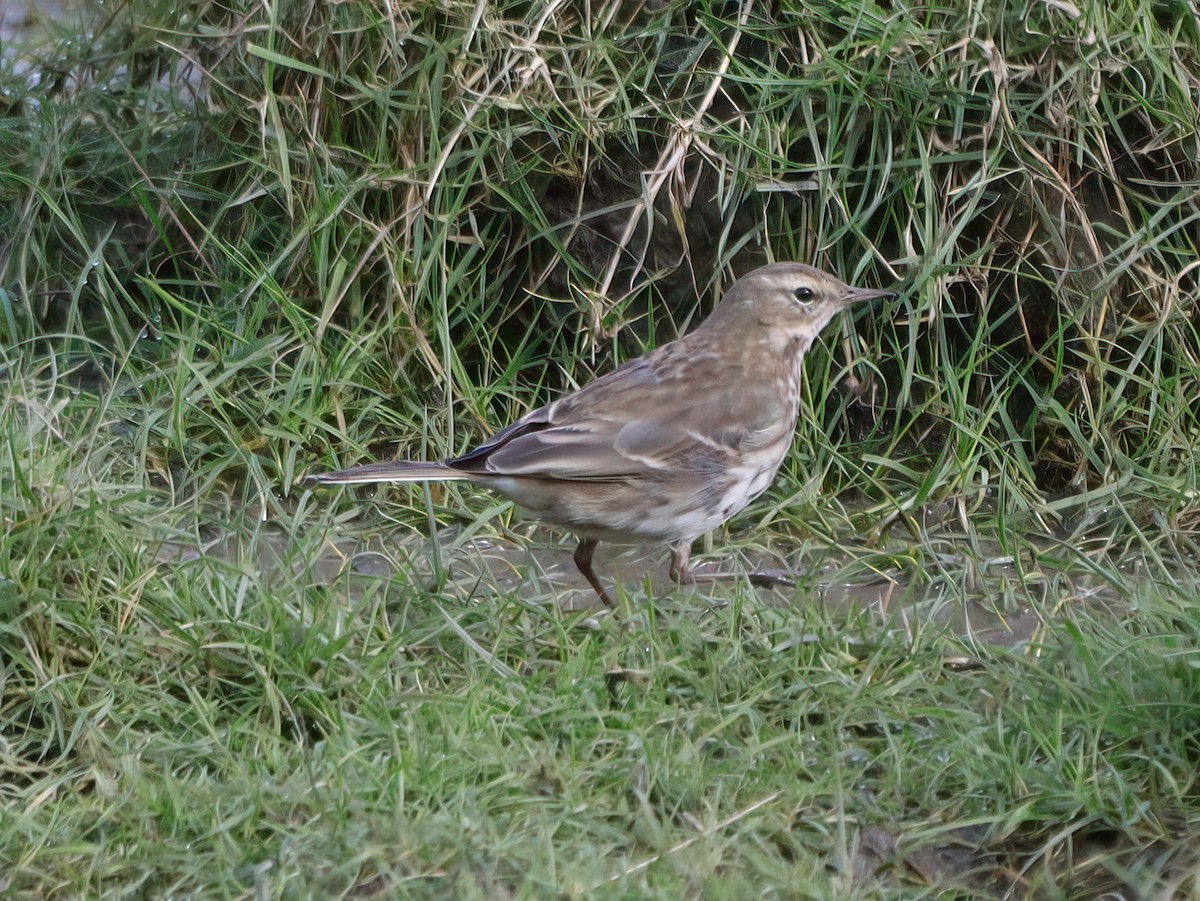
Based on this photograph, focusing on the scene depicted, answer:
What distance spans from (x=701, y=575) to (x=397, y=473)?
1.12m

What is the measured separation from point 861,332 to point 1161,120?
49.7 inches

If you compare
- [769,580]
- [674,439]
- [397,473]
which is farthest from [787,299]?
[397,473]

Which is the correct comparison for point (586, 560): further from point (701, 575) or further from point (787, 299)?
point (787, 299)

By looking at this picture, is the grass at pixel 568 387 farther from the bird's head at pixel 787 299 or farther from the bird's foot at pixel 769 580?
the bird's head at pixel 787 299

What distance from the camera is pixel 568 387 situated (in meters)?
6.11

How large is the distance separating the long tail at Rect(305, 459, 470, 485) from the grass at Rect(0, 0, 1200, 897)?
0.26 metres

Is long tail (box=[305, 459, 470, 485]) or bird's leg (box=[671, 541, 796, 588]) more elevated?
long tail (box=[305, 459, 470, 485])

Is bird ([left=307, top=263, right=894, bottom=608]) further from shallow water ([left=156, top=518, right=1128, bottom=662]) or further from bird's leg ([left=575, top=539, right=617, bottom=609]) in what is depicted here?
shallow water ([left=156, top=518, right=1128, bottom=662])

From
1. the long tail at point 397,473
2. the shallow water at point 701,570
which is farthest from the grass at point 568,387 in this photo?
the long tail at point 397,473

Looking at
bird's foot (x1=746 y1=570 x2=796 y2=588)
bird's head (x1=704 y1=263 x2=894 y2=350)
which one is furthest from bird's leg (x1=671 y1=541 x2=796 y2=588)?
bird's head (x1=704 y1=263 x2=894 y2=350)

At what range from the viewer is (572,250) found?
20.2 ft

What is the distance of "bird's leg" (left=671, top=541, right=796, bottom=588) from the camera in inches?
209

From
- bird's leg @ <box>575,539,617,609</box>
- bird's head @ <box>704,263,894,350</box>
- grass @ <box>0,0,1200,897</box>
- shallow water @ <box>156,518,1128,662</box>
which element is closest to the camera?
grass @ <box>0,0,1200,897</box>

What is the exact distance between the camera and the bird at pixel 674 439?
505cm
